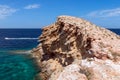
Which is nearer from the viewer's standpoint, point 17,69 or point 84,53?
point 84,53

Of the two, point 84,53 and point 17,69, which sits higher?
point 84,53

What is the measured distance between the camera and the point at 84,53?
39938 millimetres

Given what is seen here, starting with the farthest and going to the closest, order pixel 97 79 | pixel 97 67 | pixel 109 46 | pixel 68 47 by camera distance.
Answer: pixel 68 47 → pixel 109 46 → pixel 97 67 → pixel 97 79

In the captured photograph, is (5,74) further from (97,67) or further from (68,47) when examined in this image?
(97,67)

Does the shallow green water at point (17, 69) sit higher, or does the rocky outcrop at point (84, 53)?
the rocky outcrop at point (84, 53)

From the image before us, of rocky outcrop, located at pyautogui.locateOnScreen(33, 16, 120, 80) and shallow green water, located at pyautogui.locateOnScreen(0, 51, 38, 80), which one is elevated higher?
rocky outcrop, located at pyautogui.locateOnScreen(33, 16, 120, 80)

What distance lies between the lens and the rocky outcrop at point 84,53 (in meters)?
23.6

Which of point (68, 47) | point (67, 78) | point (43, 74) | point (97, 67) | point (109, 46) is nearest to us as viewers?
point (67, 78)

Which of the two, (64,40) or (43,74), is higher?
(64,40)

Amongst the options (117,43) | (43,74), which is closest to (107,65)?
(117,43)

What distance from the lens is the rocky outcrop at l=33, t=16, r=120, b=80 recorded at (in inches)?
930

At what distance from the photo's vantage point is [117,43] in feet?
111

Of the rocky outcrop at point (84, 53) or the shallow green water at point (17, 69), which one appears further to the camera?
the shallow green water at point (17, 69)

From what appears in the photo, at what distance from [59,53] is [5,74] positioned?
43.8 ft
